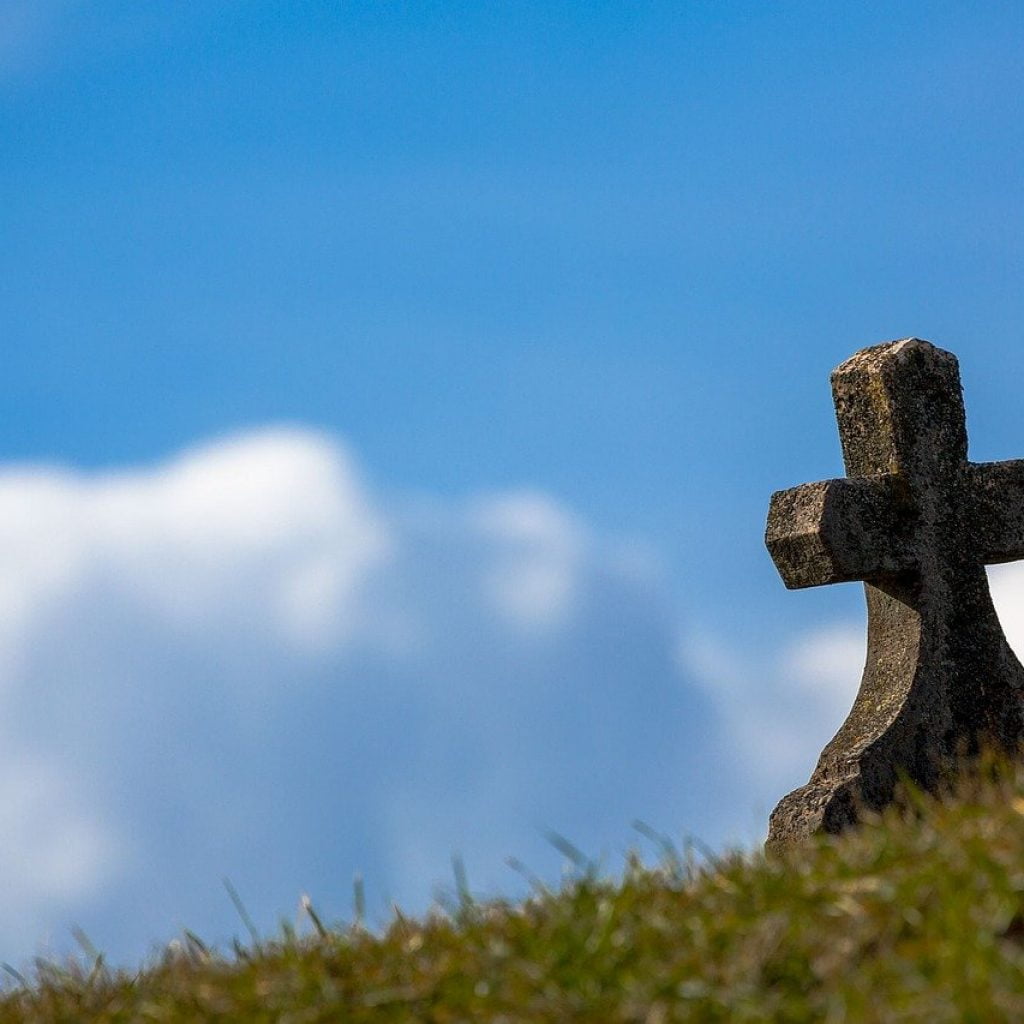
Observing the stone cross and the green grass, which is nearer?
the green grass

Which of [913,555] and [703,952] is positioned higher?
[913,555]

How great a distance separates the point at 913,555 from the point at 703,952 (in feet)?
17.1

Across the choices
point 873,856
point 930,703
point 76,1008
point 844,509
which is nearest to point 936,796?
point 930,703

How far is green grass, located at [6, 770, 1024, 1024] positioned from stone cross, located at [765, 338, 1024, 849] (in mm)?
3485

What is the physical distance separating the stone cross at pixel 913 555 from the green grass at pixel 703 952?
3485 millimetres

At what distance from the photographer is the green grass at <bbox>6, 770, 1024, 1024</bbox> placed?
323 centimetres

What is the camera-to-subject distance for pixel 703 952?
11.5 feet

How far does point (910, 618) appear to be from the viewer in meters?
8.41

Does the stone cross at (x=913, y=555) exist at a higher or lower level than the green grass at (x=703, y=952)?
higher

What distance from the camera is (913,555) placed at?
8344mm

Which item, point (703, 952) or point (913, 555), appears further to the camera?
point (913, 555)

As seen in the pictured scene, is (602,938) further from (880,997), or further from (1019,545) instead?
(1019,545)

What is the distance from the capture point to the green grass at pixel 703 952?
3234 mm

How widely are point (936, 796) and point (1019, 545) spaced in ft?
5.21
